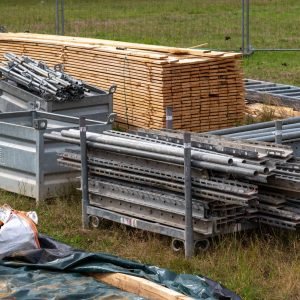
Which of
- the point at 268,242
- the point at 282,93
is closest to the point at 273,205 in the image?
the point at 268,242

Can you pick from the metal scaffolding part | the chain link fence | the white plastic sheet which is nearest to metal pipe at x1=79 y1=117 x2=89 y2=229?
the metal scaffolding part

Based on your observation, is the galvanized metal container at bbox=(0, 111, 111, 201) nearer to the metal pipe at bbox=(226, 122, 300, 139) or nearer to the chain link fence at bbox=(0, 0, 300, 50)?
the metal pipe at bbox=(226, 122, 300, 139)

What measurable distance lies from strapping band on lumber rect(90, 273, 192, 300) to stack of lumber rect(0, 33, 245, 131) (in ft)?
19.8

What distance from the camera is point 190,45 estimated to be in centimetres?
2534

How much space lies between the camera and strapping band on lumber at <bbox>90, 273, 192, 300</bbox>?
22.2 feet

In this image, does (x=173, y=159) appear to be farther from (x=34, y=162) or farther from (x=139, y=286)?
(x=34, y=162)

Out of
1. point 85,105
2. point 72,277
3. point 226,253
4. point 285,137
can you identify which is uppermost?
point 85,105

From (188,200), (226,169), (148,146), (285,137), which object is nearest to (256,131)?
(285,137)

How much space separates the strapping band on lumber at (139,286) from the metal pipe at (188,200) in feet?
3.91

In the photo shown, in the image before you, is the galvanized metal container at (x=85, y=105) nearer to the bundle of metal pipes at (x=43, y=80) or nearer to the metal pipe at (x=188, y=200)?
the bundle of metal pipes at (x=43, y=80)

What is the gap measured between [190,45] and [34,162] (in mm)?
15548

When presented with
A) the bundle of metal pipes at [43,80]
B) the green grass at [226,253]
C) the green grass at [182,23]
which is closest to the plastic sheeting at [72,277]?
the green grass at [226,253]

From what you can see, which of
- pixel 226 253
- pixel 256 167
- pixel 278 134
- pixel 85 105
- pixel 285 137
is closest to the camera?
pixel 256 167

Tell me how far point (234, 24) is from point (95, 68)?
609 inches
